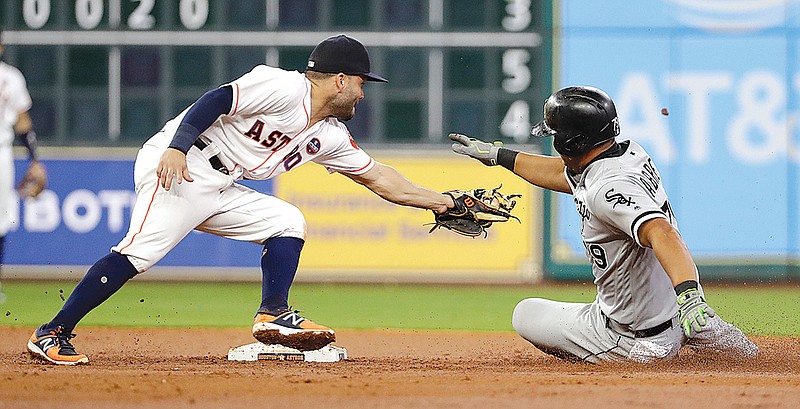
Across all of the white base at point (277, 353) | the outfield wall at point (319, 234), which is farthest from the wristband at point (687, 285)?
the outfield wall at point (319, 234)

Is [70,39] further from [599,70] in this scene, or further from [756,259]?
[756,259]

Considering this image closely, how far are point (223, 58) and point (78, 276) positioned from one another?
95.9 inches

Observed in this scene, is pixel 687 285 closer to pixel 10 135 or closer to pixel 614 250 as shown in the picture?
pixel 614 250

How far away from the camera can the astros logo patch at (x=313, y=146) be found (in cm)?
519

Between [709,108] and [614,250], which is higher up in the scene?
[709,108]

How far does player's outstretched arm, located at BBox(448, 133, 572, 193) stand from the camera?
537 cm

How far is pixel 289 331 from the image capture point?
4934 mm

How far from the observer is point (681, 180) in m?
11.0

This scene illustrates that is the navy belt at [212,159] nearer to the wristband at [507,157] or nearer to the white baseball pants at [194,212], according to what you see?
the white baseball pants at [194,212]

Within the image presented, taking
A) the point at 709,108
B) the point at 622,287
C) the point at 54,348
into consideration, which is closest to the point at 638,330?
the point at 622,287

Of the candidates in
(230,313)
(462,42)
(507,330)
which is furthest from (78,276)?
(507,330)

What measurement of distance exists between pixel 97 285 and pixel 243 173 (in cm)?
81

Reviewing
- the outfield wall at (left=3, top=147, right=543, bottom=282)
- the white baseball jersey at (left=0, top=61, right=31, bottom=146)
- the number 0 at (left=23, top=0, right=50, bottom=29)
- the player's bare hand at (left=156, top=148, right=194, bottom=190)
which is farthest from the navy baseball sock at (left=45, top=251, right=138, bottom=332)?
the number 0 at (left=23, top=0, right=50, bottom=29)

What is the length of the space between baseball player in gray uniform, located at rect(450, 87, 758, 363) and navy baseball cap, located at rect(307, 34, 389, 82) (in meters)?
0.85
